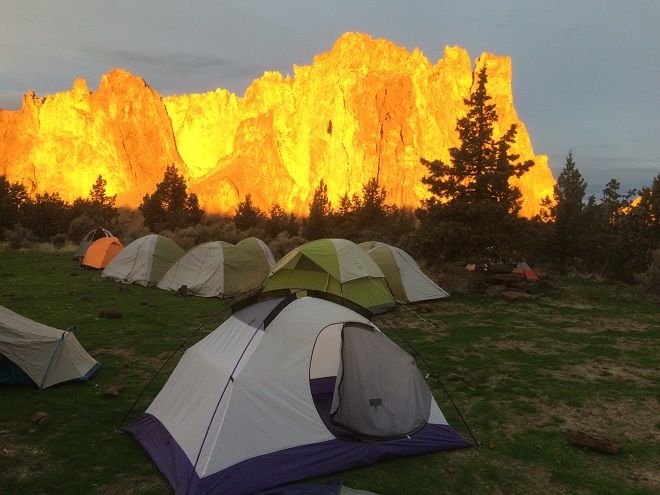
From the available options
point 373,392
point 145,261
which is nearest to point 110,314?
point 145,261

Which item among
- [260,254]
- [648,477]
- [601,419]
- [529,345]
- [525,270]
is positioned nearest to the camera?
[648,477]

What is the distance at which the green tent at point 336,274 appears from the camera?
13383mm

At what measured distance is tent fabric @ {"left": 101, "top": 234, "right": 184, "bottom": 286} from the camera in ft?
60.6

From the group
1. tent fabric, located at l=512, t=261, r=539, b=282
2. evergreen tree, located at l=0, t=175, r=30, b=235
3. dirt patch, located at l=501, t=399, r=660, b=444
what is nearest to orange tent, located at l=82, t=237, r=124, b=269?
evergreen tree, located at l=0, t=175, r=30, b=235

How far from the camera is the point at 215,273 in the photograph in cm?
1709

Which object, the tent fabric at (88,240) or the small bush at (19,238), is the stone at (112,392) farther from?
the small bush at (19,238)

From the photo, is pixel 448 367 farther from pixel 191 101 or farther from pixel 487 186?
pixel 191 101

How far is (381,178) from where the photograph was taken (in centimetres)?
9644

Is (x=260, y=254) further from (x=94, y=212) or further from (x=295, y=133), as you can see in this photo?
(x=295, y=133)

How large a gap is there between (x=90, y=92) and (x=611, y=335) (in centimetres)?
12585

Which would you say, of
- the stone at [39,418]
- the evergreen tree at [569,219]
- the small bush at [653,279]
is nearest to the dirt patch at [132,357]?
the stone at [39,418]

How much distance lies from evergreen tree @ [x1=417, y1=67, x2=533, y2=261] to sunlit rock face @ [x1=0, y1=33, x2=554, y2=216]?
7166 cm

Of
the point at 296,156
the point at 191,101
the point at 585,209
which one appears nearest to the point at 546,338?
the point at 585,209

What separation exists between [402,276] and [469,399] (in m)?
8.42
